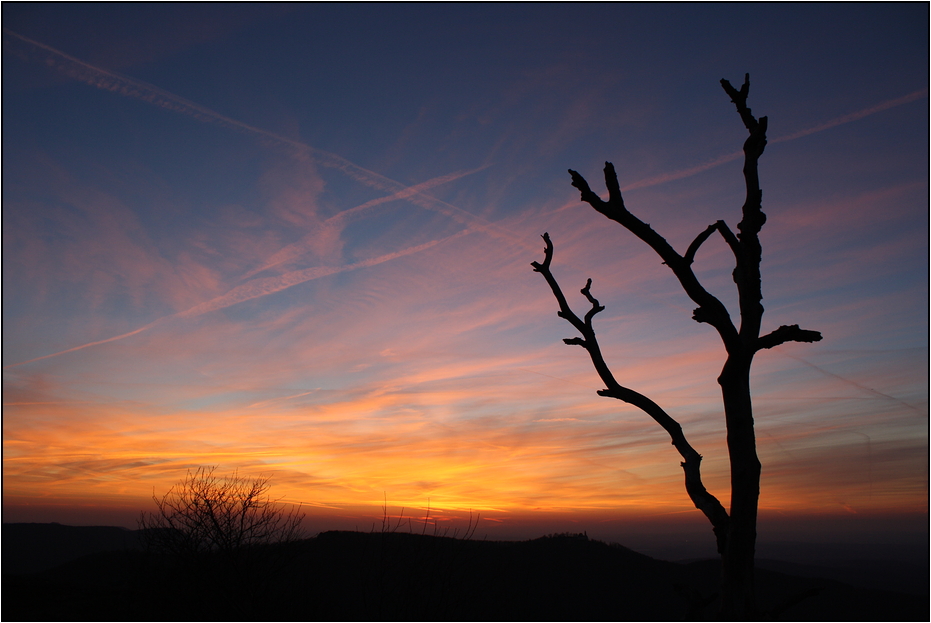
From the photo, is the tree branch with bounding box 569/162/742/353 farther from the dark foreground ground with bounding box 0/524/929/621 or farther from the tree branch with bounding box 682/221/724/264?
the dark foreground ground with bounding box 0/524/929/621

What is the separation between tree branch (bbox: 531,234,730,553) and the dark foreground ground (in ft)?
37.2

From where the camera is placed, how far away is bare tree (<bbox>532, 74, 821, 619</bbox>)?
4500 millimetres

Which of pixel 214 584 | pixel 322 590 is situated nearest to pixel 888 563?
pixel 322 590

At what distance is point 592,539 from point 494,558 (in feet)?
36.6

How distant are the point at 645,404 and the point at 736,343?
1.15 m

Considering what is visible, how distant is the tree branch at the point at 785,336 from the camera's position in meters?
4.68

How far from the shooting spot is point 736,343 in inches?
185

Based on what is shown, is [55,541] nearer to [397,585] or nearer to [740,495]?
[397,585]

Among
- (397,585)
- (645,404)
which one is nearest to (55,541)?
(397,585)

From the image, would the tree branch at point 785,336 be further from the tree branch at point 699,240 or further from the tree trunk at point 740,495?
the tree branch at point 699,240

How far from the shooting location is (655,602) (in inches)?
1554

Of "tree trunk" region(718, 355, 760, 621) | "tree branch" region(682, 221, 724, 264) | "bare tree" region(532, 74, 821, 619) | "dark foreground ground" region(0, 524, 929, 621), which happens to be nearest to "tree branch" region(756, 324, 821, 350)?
"bare tree" region(532, 74, 821, 619)

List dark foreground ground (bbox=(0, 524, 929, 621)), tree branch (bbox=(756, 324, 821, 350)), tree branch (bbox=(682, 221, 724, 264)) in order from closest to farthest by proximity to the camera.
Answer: tree branch (bbox=(756, 324, 821, 350)), tree branch (bbox=(682, 221, 724, 264)), dark foreground ground (bbox=(0, 524, 929, 621))

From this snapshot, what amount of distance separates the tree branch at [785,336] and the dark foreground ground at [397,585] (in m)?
12.7
